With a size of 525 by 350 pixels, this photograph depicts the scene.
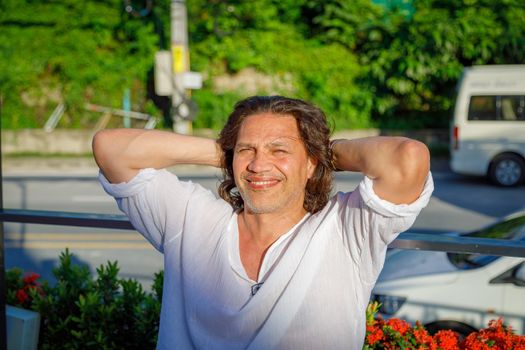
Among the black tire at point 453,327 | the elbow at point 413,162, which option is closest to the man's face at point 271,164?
the elbow at point 413,162

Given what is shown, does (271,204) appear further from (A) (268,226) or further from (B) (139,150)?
(B) (139,150)

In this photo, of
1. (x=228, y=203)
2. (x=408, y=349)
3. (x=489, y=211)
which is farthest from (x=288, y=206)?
(x=489, y=211)

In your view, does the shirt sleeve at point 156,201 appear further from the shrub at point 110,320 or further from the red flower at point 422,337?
the red flower at point 422,337

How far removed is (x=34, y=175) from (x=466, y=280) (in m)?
12.1

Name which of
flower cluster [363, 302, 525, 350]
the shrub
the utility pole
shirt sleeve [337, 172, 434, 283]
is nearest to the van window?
the utility pole

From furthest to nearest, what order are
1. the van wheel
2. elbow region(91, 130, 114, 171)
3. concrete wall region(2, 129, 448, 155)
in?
concrete wall region(2, 129, 448, 155) < the van wheel < elbow region(91, 130, 114, 171)

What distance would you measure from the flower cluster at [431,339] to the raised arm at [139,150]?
38.4 inches

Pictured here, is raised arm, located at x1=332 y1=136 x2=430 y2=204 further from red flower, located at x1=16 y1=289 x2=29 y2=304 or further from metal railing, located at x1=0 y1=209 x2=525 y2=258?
red flower, located at x1=16 y1=289 x2=29 y2=304

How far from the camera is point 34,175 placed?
14.1 meters

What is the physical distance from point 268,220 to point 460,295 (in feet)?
7.97

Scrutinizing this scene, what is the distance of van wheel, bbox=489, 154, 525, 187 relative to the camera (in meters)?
12.3

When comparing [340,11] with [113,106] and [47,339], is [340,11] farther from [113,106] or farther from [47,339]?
[47,339]

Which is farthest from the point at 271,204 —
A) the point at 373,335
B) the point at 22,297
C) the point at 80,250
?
the point at 80,250

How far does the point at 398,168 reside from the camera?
1592mm
